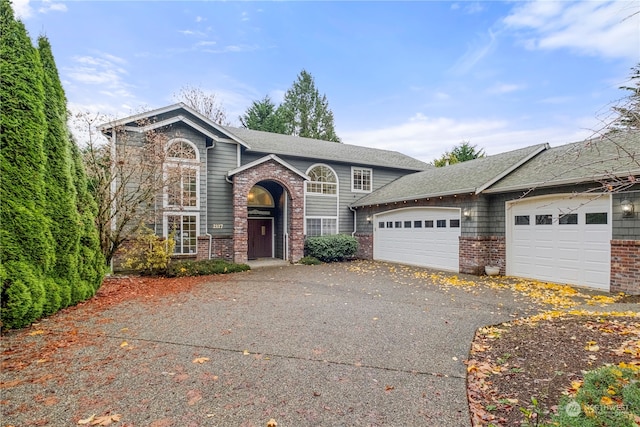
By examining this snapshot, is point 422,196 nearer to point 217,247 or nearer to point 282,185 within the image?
point 282,185

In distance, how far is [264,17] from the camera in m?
11.7

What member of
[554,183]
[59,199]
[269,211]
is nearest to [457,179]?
[554,183]

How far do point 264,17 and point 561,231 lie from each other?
12447 millimetres

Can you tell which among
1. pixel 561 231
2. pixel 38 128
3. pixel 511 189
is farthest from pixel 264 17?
pixel 561 231

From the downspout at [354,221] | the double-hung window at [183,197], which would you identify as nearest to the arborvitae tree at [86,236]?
the double-hung window at [183,197]

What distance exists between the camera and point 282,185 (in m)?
12.7

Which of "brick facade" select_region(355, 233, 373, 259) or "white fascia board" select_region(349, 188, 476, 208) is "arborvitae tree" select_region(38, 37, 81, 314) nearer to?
"white fascia board" select_region(349, 188, 476, 208)

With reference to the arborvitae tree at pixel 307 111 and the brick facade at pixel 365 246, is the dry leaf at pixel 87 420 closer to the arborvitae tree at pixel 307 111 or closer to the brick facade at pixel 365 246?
the brick facade at pixel 365 246

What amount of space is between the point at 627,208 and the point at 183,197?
41.6ft

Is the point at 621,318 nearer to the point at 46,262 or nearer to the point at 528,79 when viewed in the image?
the point at 528,79

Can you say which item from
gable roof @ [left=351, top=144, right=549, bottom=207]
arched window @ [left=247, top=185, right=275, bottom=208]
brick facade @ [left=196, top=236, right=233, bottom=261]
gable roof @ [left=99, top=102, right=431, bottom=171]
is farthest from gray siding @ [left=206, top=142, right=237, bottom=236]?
gable roof @ [left=351, top=144, right=549, bottom=207]

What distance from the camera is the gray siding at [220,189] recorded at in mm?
12039

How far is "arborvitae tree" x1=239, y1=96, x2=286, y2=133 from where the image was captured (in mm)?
26094

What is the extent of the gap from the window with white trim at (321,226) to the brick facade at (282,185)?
1.39 m
